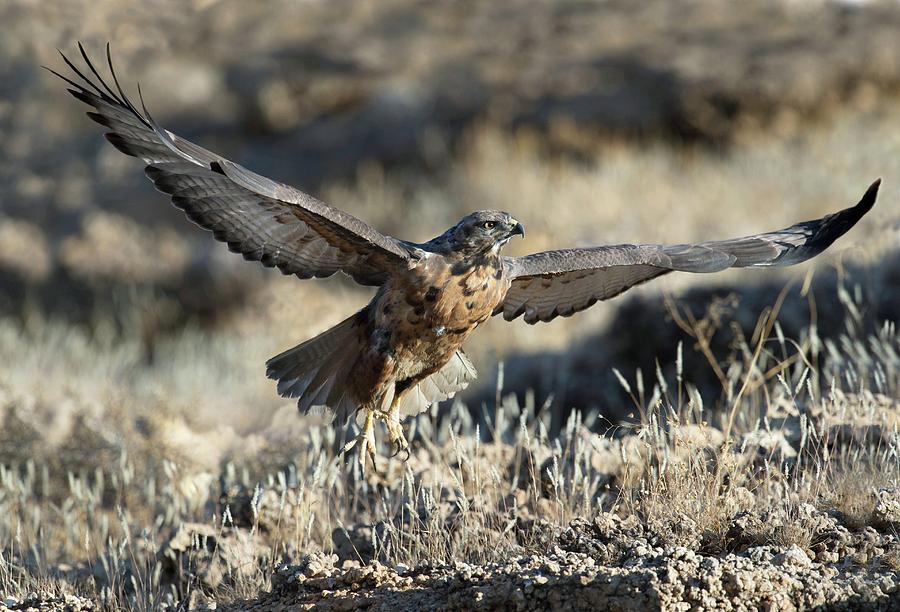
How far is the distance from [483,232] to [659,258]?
0.93 metres

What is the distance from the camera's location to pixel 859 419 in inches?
229

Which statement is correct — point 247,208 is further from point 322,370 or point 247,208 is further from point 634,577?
point 634,577

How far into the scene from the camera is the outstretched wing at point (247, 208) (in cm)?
458

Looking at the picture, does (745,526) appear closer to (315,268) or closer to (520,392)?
(315,268)

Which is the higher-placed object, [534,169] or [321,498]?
[534,169]

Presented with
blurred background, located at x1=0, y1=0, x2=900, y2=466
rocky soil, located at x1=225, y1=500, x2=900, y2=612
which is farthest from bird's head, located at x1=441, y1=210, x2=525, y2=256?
blurred background, located at x1=0, y1=0, x2=900, y2=466

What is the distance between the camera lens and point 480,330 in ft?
38.6

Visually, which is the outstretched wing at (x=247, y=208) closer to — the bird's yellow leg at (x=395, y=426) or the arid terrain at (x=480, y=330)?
the bird's yellow leg at (x=395, y=426)

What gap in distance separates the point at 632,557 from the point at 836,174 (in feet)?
36.7

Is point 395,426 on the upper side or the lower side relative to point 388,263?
lower

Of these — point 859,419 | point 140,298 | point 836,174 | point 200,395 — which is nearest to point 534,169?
point 836,174

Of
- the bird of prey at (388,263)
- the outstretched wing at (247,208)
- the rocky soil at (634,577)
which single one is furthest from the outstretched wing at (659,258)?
the rocky soil at (634,577)

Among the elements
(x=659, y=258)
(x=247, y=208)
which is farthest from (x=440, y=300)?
(x=659, y=258)

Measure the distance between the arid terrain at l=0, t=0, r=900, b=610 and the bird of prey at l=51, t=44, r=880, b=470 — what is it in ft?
1.49
